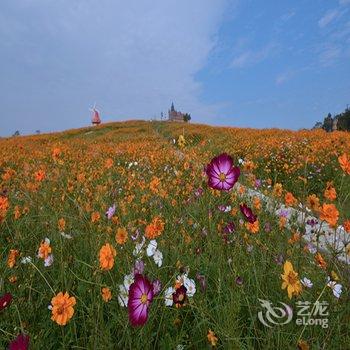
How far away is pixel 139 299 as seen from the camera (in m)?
1.48

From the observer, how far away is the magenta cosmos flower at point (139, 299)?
143 centimetres

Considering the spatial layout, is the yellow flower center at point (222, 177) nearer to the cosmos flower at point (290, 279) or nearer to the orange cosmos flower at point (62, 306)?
the cosmos flower at point (290, 279)

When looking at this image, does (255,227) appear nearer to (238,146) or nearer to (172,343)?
(172,343)

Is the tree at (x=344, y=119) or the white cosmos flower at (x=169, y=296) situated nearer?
the white cosmos flower at (x=169, y=296)

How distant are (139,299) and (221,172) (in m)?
0.92

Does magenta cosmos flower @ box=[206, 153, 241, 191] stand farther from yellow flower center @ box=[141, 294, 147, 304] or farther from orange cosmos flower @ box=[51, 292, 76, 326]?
orange cosmos flower @ box=[51, 292, 76, 326]

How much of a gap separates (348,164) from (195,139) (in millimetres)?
21264

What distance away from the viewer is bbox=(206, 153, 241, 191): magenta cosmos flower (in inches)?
84.7

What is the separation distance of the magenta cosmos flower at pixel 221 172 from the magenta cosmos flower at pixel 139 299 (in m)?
0.80

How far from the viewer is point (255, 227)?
2467mm

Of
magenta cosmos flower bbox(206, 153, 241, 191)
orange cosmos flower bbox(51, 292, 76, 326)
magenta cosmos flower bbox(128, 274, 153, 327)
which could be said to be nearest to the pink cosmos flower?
orange cosmos flower bbox(51, 292, 76, 326)

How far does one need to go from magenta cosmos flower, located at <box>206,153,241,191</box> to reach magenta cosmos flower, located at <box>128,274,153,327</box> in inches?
31.5

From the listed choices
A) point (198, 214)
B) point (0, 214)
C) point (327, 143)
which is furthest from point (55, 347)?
point (327, 143)

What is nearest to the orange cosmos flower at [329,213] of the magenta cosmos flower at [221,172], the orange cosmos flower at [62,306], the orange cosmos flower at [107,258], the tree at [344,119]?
the magenta cosmos flower at [221,172]
